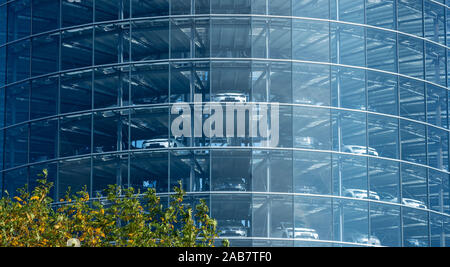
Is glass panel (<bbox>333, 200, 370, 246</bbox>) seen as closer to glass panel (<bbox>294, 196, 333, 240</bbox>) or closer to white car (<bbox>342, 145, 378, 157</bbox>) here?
glass panel (<bbox>294, 196, 333, 240</bbox>)

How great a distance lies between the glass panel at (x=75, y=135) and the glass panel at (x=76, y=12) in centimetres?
505

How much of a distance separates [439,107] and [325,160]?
351 inches

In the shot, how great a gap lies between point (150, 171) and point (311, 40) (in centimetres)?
1015

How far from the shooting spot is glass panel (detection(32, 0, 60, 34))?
43281mm

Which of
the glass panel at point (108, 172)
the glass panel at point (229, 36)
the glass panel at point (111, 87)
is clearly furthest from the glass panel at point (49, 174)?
the glass panel at point (229, 36)

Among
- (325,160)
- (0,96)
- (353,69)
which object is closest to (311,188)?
(325,160)

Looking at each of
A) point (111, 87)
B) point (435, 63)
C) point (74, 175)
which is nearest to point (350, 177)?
point (435, 63)

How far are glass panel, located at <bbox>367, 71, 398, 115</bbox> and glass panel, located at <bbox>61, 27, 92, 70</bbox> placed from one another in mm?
14216

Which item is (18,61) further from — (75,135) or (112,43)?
(75,135)

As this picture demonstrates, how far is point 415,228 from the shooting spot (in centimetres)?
4109

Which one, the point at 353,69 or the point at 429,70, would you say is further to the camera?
the point at 429,70

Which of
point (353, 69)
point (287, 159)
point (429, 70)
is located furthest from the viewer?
point (429, 70)
